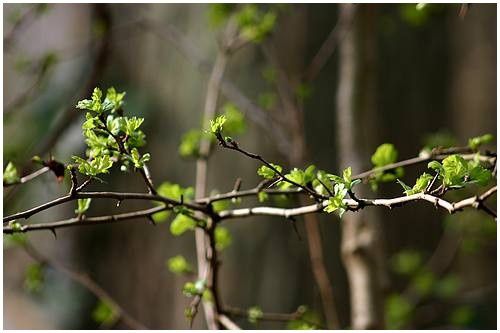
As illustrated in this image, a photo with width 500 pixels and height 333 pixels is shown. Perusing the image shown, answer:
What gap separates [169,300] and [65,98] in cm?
58

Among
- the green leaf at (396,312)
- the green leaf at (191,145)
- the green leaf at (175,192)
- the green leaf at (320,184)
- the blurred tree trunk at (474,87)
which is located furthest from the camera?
the blurred tree trunk at (474,87)

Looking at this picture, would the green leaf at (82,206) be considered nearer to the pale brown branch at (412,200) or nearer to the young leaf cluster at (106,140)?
the young leaf cluster at (106,140)

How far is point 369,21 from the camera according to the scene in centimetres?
118

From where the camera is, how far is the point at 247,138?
147cm

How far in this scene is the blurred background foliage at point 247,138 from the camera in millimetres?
1441

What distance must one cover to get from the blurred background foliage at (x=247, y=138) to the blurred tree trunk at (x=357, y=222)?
18cm

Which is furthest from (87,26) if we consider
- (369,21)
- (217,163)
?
(369,21)

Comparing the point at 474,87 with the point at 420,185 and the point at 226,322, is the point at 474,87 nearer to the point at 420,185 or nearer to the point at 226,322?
the point at 226,322

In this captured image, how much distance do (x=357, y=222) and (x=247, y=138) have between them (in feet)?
1.55

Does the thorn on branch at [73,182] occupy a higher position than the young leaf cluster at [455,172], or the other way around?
the thorn on branch at [73,182]

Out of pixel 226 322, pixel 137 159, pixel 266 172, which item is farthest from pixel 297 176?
pixel 226 322

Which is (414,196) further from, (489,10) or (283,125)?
(489,10)

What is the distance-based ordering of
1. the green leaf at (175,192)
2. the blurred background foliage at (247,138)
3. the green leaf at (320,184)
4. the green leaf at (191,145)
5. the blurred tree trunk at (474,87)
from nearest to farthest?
the green leaf at (320,184) → the green leaf at (175,192) → the green leaf at (191,145) → the blurred background foliage at (247,138) → the blurred tree trunk at (474,87)

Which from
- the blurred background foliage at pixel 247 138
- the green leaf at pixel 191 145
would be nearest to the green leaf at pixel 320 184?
the green leaf at pixel 191 145
